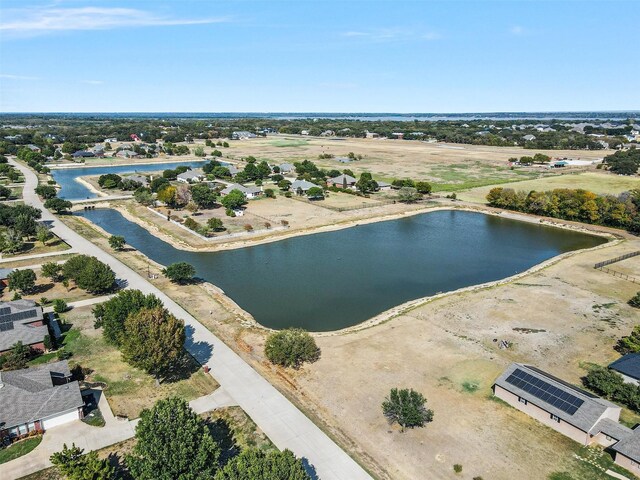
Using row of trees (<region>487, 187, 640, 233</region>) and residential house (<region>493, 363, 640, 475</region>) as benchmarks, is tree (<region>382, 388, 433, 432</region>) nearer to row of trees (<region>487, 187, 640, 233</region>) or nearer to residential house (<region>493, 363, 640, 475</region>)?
residential house (<region>493, 363, 640, 475</region>)

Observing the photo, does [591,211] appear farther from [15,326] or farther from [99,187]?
[99,187]

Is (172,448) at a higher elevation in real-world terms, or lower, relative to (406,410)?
higher

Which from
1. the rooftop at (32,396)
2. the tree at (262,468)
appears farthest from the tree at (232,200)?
the tree at (262,468)

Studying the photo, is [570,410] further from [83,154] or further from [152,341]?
[83,154]

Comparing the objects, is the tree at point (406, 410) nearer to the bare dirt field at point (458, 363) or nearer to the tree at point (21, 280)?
the bare dirt field at point (458, 363)

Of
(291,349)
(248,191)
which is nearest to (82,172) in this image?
(248,191)

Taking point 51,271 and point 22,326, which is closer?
point 22,326

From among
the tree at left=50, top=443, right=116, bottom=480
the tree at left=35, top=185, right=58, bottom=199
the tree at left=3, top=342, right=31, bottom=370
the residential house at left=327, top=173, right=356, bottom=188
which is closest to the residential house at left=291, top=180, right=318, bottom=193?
the residential house at left=327, top=173, right=356, bottom=188
